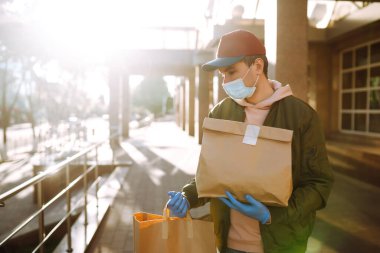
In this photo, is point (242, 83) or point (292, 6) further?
point (292, 6)

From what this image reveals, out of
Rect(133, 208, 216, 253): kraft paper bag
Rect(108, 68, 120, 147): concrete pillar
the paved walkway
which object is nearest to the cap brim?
Rect(133, 208, 216, 253): kraft paper bag

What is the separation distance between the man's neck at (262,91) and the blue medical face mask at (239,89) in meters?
0.04

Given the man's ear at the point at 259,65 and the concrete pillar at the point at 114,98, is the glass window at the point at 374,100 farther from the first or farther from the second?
the concrete pillar at the point at 114,98

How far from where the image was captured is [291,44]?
21.5 ft

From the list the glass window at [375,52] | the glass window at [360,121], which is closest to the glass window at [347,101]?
the glass window at [360,121]

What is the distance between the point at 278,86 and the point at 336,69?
40.2 feet

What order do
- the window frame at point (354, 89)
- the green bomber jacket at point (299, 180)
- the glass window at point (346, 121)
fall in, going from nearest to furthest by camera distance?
the green bomber jacket at point (299, 180) → the window frame at point (354, 89) → the glass window at point (346, 121)

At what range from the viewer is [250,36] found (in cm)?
182

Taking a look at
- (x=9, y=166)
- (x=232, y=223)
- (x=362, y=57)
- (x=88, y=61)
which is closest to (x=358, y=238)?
(x=232, y=223)

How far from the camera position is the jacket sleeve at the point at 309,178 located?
5.54 feet

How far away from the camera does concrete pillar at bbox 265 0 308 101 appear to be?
6.52 m

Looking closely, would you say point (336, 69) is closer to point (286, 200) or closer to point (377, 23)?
point (377, 23)

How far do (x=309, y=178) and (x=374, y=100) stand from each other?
1072 centimetres

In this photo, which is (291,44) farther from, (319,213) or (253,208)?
(253,208)
